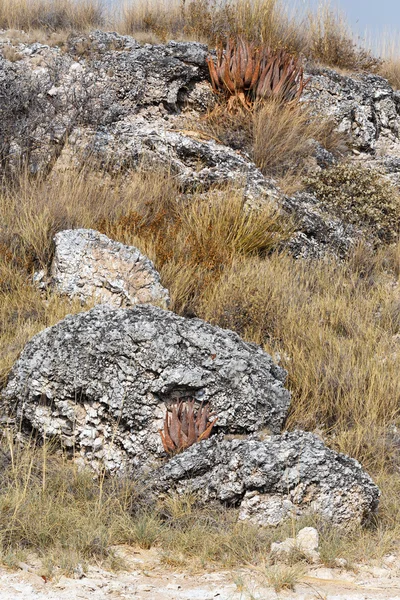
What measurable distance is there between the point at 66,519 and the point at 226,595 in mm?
916

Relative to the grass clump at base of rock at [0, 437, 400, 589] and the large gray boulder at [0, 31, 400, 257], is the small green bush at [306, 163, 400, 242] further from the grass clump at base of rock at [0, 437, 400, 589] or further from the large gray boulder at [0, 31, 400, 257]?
the grass clump at base of rock at [0, 437, 400, 589]

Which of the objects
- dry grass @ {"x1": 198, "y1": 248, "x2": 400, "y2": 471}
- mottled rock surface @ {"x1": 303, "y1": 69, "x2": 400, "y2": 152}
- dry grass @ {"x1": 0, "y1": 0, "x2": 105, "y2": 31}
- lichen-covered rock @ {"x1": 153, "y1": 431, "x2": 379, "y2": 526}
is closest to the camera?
lichen-covered rock @ {"x1": 153, "y1": 431, "x2": 379, "y2": 526}

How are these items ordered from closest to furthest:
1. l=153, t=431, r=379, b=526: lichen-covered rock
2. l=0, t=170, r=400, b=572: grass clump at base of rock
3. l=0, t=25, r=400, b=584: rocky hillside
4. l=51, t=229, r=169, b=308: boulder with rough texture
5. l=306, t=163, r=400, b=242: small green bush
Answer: l=0, t=170, r=400, b=572: grass clump at base of rock, l=153, t=431, r=379, b=526: lichen-covered rock, l=0, t=25, r=400, b=584: rocky hillside, l=51, t=229, r=169, b=308: boulder with rough texture, l=306, t=163, r=400, b=242: small green bush

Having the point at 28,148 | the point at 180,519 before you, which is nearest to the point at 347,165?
the point at 28,148

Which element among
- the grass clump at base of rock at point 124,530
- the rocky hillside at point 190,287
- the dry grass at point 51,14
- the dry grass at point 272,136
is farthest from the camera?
the dry grass at point 51,14

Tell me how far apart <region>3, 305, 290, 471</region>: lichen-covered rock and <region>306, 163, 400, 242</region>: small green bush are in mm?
3821

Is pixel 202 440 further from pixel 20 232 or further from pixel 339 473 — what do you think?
pixel 20 232

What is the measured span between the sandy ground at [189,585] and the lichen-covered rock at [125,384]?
0.98 m

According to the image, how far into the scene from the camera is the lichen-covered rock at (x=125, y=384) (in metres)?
4.14

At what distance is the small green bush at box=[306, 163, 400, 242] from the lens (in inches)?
304

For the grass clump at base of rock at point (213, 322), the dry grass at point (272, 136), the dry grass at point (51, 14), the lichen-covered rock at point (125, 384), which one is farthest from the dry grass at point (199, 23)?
the lichen-covered rock at point (125, 384)

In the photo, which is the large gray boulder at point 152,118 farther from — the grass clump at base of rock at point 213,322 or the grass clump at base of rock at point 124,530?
the grass clump at base of rock at point 124,530

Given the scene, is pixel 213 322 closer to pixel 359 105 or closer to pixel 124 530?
pixel 124 530

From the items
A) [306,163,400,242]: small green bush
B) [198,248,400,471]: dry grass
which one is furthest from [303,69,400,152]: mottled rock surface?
[198,248,400,471]: dry grass
